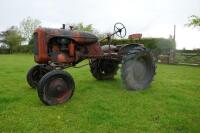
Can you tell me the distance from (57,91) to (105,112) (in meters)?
1.17

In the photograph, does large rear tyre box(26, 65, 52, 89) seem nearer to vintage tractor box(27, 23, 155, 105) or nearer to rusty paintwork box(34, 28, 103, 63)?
vintage tractor box(27, 23, 155, 105)

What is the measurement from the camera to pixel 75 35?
21.7 ft

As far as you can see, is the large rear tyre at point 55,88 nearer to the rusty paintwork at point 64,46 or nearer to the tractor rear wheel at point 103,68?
the rusty paintwork at point 64,46

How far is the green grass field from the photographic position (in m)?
4.11

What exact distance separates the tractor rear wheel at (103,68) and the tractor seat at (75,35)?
143cm

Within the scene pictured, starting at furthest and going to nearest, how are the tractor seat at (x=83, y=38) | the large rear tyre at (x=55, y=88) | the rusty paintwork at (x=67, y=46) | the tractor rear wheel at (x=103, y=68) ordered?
the tractor rear wheel at (x=103, y=68) < the tractor seat at (x=83, y=38) < the rusty paintwork at (x=67, y=46) < the large rear tyre at (x=55, y=88)

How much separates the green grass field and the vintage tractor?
280 millimetres

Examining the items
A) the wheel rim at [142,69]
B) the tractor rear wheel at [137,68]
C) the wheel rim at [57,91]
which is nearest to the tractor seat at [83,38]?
the tractor rear wheel at [137,68]

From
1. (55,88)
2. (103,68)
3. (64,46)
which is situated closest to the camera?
(55,88)

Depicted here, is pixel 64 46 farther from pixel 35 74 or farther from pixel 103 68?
pixel 103 68

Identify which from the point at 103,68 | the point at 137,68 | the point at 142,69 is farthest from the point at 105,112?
the point at 103,68

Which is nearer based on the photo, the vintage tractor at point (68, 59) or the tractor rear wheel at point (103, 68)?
the vintage tractor at point (68, 59)

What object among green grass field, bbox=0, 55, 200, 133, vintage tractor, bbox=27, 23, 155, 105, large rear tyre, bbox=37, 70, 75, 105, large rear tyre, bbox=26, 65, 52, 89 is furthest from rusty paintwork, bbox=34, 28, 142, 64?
large rear tyre, bbox=37, 70, 75, 105

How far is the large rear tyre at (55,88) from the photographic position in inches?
205
